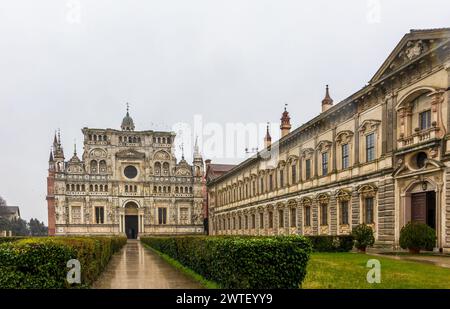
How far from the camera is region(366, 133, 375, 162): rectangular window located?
84.3ft

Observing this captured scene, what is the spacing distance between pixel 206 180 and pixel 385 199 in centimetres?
5488

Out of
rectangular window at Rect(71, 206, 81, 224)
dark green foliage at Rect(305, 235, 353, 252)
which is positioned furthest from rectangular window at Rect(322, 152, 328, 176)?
rectangular window at Rect(71, 206, 81, 224)

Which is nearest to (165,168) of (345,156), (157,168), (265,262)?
(157,168)

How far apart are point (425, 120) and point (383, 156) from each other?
3501 mm

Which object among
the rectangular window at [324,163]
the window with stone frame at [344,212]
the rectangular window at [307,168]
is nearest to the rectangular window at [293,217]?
the rectangular window at [307,168]

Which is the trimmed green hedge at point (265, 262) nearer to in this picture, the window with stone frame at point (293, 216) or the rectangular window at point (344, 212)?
the rectangular window at point (344, 212)

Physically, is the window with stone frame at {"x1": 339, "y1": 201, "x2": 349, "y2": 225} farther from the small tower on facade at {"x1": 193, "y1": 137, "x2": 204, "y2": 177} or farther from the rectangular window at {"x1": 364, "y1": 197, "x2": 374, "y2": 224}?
the small tower on facade at {"x1": 193, "y1": 137, "x2": 204, "y2": 177}

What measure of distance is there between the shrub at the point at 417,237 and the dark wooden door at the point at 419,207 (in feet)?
6.63

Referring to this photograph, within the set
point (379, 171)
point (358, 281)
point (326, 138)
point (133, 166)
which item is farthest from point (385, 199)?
point (133, 166)

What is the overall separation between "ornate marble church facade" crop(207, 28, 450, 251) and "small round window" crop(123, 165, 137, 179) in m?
37.0

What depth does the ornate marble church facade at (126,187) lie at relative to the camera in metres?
67.4

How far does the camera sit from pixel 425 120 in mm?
21500

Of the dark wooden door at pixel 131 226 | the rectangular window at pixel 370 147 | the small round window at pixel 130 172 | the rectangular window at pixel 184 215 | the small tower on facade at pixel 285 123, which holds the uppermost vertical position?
the small tower on facade at pixel 285 123

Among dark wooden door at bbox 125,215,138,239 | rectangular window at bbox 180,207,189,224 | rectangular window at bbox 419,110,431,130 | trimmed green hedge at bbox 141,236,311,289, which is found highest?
rectangular window at bbox 419,110,431,130
